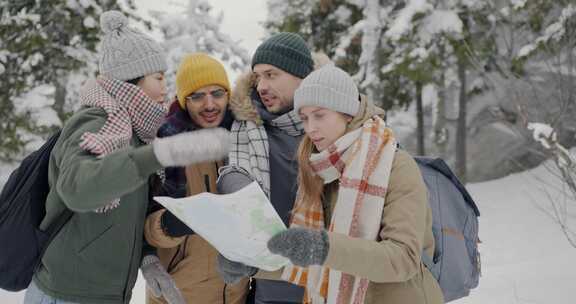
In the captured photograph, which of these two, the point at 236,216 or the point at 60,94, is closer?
the point at 236,216

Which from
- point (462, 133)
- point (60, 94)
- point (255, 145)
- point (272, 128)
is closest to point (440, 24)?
point (462, 133)

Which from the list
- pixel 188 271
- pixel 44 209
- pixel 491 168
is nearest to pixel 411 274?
pixel 188 271

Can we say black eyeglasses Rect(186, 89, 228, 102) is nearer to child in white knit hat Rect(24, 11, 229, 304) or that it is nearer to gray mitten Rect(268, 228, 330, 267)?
child in white knit hat Rect(24, 11, 229, 304)

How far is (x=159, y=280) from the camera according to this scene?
283 centimetres

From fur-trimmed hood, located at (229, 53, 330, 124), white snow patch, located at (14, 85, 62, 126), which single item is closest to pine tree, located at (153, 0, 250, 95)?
white snow patch, located at (14, 85, 62, 126)

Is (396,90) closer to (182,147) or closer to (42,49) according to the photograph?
(42,49)

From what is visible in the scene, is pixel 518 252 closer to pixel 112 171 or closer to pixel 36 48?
pixel 112 171

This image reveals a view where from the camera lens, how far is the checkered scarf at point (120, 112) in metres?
2.33

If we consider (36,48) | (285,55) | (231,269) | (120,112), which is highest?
(285,55)

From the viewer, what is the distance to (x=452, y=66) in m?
13.9

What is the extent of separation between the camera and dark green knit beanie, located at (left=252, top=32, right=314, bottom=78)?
10.1 ft

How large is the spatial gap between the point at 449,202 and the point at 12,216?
203 centimetres

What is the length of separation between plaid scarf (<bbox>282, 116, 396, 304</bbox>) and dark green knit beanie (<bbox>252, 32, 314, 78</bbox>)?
81cm

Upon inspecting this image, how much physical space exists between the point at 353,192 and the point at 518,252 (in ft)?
25.4
